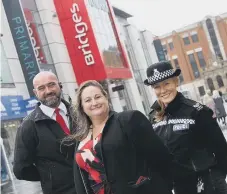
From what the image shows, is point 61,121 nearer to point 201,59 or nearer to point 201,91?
point 201,91

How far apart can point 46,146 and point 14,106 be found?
12.0 metres

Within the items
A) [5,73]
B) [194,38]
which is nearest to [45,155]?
[5,73]

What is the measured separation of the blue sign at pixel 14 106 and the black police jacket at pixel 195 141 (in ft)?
39.0

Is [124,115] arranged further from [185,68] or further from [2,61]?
[185,68]

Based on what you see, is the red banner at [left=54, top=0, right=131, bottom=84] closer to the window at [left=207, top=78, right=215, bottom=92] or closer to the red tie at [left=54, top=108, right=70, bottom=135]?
the red tie at [left=54, top=108, right=70, bottom=135]

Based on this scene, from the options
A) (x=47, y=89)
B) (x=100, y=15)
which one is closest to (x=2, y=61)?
(x=100, y=15)

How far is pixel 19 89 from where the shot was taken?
16.1 meters

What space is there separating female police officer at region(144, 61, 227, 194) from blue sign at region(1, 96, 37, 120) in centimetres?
1184

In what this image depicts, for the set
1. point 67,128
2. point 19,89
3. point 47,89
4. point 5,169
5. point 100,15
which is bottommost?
point 5,169

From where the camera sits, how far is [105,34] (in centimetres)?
2330

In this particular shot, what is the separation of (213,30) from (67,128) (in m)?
70.6

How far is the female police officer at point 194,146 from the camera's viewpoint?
302cm

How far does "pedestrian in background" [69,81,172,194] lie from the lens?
249 centimetres

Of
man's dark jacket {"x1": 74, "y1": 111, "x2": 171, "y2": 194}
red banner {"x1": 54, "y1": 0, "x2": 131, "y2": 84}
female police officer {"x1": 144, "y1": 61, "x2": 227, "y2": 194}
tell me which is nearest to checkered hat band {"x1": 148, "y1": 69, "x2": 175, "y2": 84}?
female police officer {"x1": 144, "y1": 61, "x2": 227, "y2": 194}
